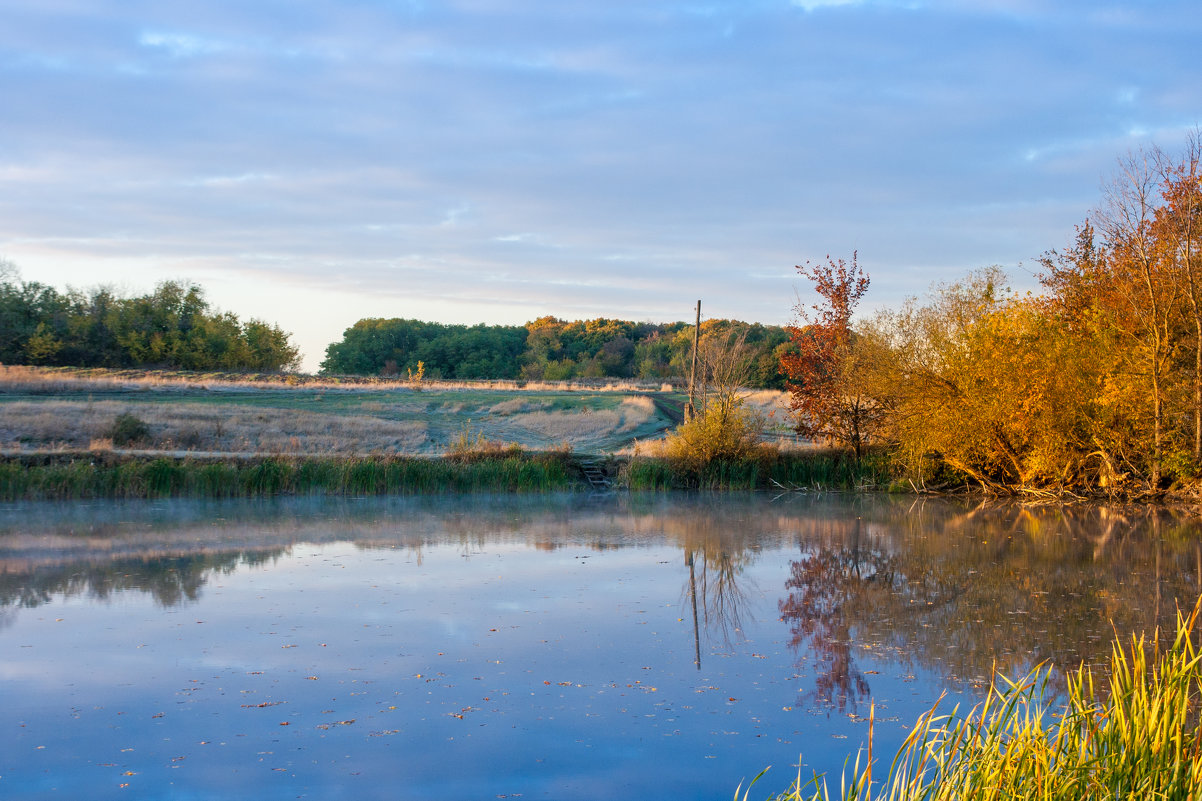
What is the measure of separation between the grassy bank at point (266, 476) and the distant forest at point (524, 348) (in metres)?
39.2

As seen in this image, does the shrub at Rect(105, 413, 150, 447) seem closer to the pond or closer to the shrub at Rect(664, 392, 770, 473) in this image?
the pond

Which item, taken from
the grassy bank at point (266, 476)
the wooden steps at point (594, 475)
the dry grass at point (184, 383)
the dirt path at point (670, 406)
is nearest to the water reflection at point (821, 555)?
the grassy bank at point (266, 476)

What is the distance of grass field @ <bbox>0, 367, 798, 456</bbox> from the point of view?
23.2 metres

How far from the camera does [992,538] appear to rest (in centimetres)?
1316

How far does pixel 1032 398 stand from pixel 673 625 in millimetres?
12165

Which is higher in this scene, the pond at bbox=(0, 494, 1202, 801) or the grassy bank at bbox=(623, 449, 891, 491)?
the grassy bank at bbox=(623, 449, 891, 491)

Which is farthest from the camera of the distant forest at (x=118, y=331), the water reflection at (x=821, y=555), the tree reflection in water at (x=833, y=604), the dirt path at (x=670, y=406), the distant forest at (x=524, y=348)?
the distant forest at (x=524, y=348)

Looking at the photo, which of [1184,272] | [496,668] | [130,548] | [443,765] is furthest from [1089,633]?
[1184,272]

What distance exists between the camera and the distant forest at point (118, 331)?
48938 mm

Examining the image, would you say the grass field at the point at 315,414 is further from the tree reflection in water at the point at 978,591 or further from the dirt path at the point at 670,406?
the tree reflection in water at the point at 978,591

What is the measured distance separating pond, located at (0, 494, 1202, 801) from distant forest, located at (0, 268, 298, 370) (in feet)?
134

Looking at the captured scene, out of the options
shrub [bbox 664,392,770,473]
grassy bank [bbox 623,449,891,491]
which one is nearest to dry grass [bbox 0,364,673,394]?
grassy bank [bbox 623,449,891,491]

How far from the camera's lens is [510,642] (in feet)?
24.6

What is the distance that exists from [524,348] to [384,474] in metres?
53.8
